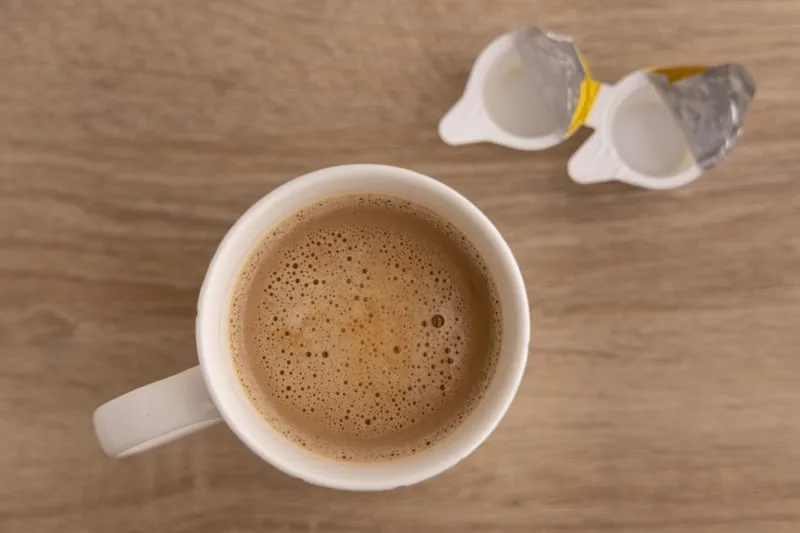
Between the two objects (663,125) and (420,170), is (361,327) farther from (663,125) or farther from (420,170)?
(663,125)

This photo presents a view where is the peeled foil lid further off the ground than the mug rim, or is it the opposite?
the peeled foil lid

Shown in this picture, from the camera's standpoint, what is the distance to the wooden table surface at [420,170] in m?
0.82

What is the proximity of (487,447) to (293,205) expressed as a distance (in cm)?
31

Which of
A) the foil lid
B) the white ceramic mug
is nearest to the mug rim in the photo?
the white ceramic mug

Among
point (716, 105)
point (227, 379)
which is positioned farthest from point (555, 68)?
point (227, 379)

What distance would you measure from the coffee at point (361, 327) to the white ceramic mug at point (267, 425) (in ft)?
0.12

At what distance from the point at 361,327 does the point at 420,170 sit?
6.8 inches

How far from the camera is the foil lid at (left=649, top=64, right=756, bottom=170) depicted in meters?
0.81

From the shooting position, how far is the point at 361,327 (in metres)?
0.79

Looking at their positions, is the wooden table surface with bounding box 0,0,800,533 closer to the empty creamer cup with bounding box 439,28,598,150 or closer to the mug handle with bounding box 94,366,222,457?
the empty creamer cup with bounding box 439,28,598,150

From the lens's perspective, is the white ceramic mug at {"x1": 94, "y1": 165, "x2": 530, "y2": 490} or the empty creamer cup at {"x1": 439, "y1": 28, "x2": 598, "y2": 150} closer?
the white ceramic mug at {"x1": 94, "y1": 165, "x2": 530, "y2": 490}

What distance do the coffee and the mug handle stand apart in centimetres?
9

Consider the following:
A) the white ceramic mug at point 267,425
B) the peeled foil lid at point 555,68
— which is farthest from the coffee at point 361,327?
the peeled foil lid at point 555,68

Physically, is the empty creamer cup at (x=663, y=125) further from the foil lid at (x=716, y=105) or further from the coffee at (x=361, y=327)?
the coffee at (x=361, y=327)
